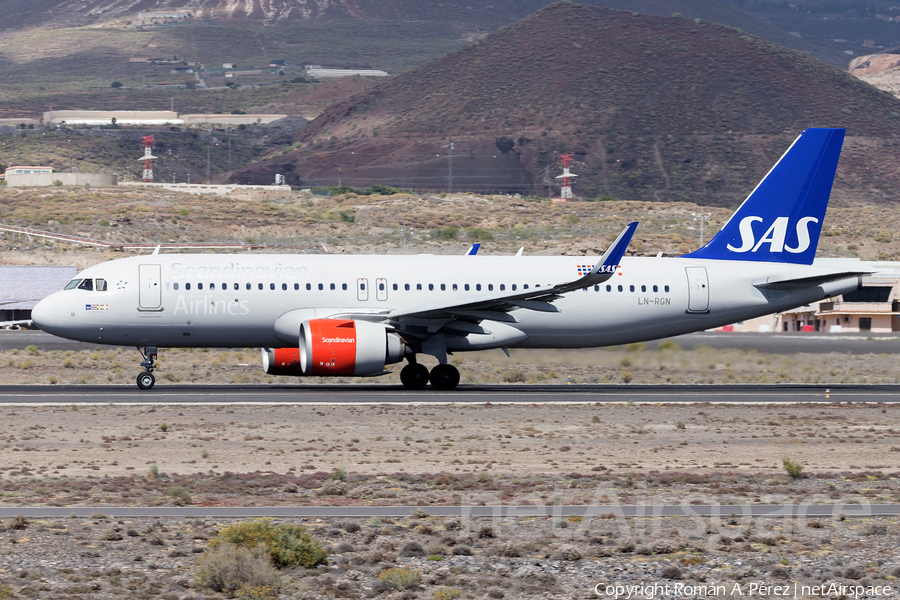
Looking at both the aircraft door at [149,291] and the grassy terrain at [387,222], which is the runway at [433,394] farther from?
the grassy terrain at [387,222]

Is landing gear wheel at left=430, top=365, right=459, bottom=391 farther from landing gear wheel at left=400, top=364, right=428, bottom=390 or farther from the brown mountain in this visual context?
the brown mountain

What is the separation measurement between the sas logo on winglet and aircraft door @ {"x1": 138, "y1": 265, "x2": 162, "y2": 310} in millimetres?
16388

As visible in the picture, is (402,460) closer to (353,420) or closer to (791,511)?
(353,420)

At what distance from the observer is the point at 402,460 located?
21641 millimetres

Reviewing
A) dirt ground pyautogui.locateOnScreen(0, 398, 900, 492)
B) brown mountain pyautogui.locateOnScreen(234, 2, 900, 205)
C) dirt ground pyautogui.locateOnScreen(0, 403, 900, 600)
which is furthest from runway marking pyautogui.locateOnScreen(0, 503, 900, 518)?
brown mountain pyautogui.locateOnScreen(234, 2, 900, 205)

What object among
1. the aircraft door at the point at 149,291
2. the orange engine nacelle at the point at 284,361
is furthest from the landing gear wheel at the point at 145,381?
the orange engine nacelle at the point at 284,361

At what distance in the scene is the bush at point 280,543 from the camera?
44.7 feet

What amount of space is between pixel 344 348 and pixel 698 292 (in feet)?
35.4

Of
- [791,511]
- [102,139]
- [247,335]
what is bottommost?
[791,511]

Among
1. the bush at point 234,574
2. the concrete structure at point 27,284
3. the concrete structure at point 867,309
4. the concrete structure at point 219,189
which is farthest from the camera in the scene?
the concrete structure at point 219,189

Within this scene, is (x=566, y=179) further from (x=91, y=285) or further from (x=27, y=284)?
(x=91, y=285)

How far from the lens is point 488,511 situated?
1658 cm

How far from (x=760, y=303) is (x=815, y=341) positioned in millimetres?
17145

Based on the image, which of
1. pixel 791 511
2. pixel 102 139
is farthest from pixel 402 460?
pixel 102 139
